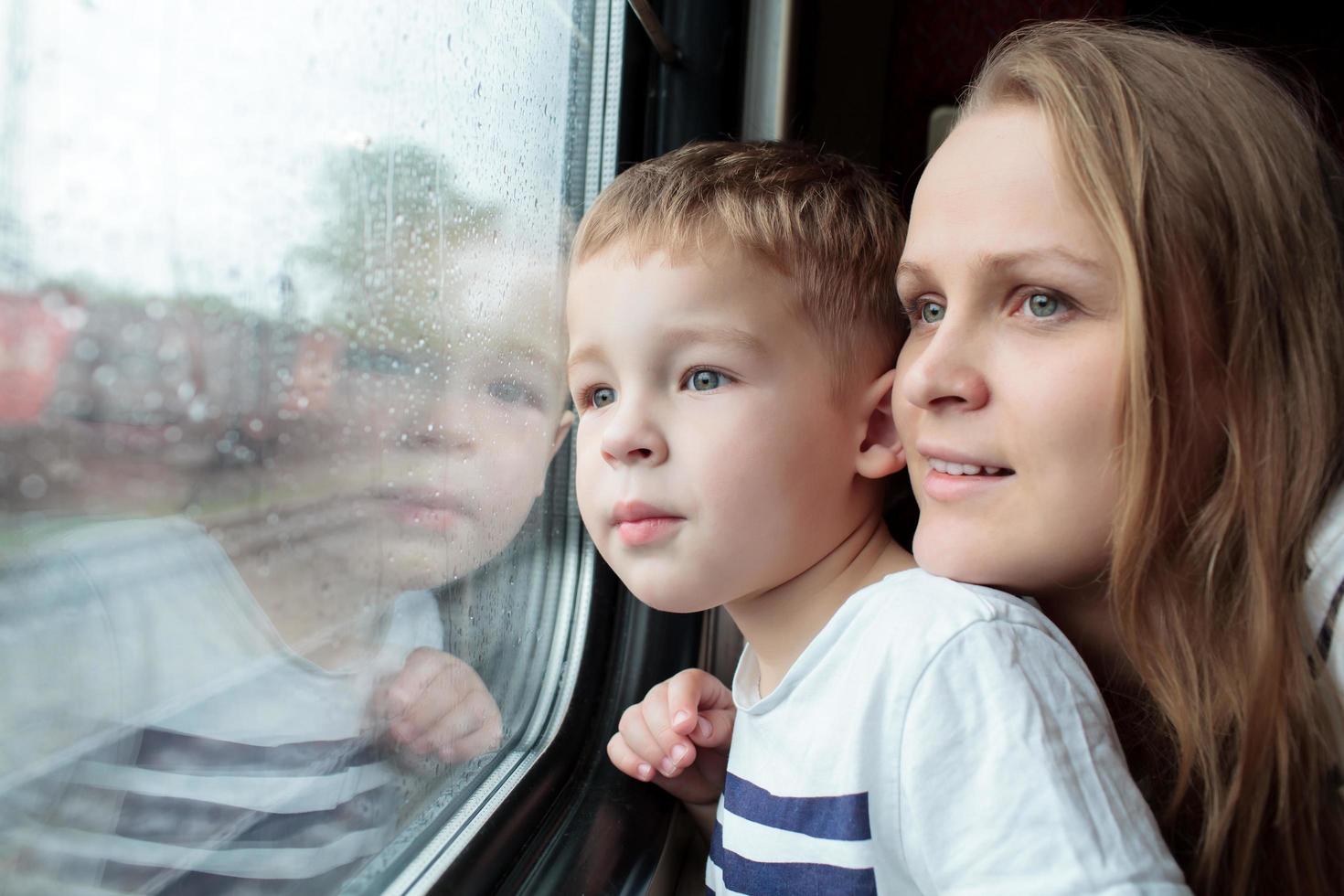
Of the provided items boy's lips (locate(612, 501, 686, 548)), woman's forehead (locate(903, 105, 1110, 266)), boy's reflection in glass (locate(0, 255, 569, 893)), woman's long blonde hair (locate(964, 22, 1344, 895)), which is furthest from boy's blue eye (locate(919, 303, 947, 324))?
boy's reflection in glass (locate(0, 255, 569, 893))

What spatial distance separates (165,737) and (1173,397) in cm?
66

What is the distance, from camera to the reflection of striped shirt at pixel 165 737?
45cm

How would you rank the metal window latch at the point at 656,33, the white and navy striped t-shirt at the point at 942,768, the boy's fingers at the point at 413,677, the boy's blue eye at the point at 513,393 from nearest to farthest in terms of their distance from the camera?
the white and navy striped t-shirt at the point at 942,768 → the boy's fingers at the point at 413,677 → the boy's blue eye at the point at 513,393 → the metal window latch at the point at 656,33

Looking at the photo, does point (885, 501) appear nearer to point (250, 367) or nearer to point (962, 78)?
point (250, 367)

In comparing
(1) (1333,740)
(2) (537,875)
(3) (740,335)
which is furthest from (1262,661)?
(2) (537,875)

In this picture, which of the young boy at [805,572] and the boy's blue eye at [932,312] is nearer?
the young boy at [805,572]

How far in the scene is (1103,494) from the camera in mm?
693

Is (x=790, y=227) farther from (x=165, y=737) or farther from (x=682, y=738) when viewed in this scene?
(x=165, y=737)

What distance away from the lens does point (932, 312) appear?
827 millimetres

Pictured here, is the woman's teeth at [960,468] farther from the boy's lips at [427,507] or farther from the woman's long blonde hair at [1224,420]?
the boy's lips at [427,507]

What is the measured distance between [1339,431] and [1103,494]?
0.19 metres

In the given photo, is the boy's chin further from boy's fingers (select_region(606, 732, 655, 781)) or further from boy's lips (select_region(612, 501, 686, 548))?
boy's fingers (select_region(606, 732, 655, 781))

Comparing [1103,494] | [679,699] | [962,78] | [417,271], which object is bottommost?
[679,699]

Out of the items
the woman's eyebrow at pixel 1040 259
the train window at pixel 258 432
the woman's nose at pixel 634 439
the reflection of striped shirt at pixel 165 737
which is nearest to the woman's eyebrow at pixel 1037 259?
the woman's eyebrow at pixel 1040 259
